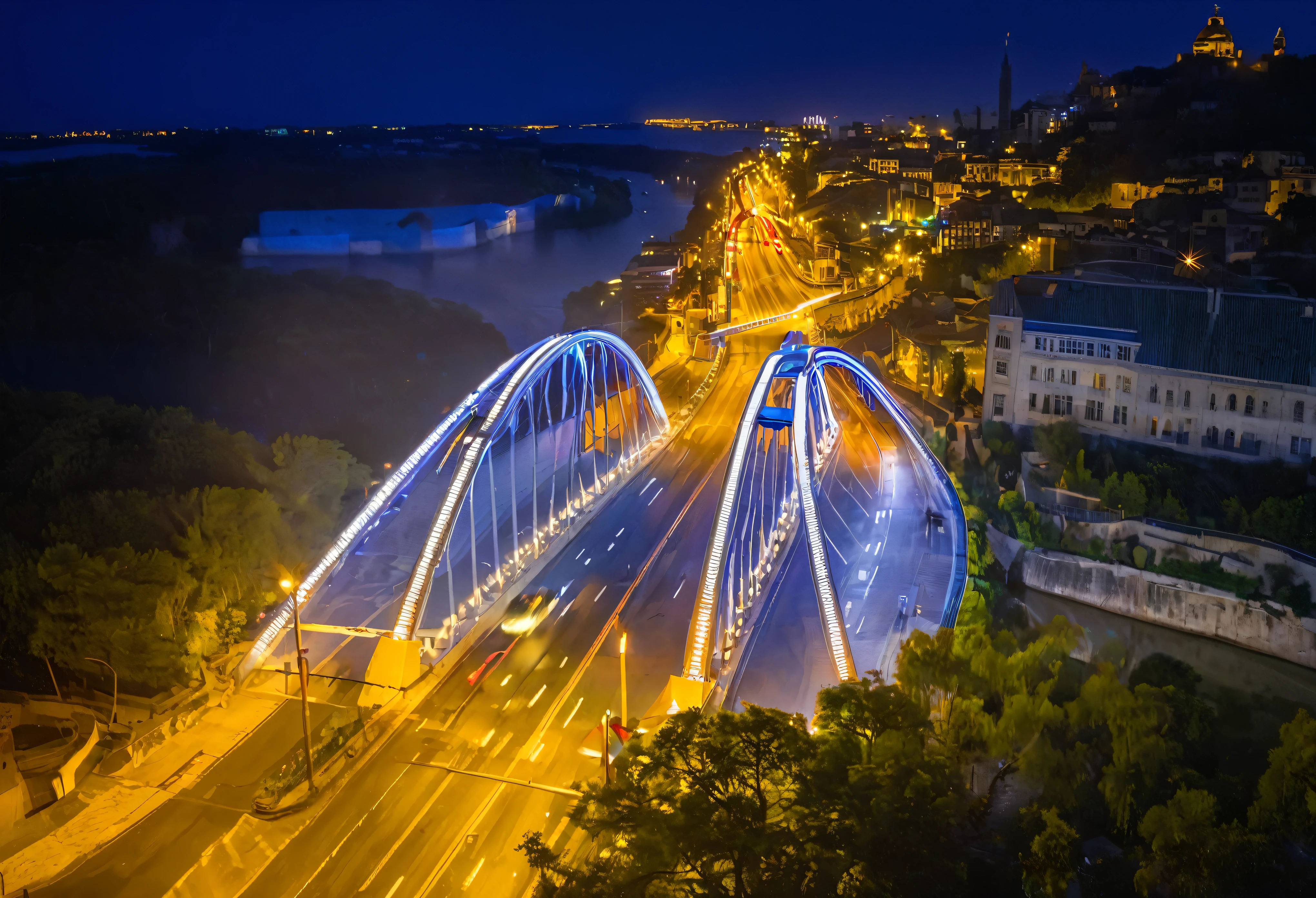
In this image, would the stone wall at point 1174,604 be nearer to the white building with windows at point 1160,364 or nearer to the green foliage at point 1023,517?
the green foliage at point 1023,517

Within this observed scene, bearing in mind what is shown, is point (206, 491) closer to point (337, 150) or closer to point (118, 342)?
point (118, 342)

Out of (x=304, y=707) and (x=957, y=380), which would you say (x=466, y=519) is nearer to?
(x=304, y=707)

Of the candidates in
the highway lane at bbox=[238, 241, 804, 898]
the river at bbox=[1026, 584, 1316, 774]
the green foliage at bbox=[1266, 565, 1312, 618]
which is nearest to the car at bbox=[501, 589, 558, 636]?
the highway lane at bbox=[238, 241, 804, 898]

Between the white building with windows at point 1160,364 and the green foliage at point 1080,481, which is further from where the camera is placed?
the green foliage at point 1080,481

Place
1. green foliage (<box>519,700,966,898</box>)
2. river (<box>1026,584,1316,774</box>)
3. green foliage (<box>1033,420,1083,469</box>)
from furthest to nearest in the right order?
green foliage (<box>1033,420,1083,469</box>) → river (<box>1026,584,1316,774</box>) → green foliage (<box>519,700,966,898</box>)

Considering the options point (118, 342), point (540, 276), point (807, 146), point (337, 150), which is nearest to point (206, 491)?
point (118, 342)

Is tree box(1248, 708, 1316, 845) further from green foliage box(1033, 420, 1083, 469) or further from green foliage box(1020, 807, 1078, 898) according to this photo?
green foliage box(1033, 420, 1083, 469)

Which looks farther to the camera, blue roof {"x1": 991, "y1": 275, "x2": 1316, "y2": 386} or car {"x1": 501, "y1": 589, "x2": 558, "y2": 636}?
blue roof {"x1": 991, "y1": 275, "x2": 1316, "y2": 386}

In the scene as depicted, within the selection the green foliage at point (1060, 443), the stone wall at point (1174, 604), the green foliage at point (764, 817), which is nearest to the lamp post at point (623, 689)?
the green foliage at point (764, 817)

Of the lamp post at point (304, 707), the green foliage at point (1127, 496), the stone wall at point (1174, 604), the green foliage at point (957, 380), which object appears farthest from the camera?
the green foliage at point (957, 380)
